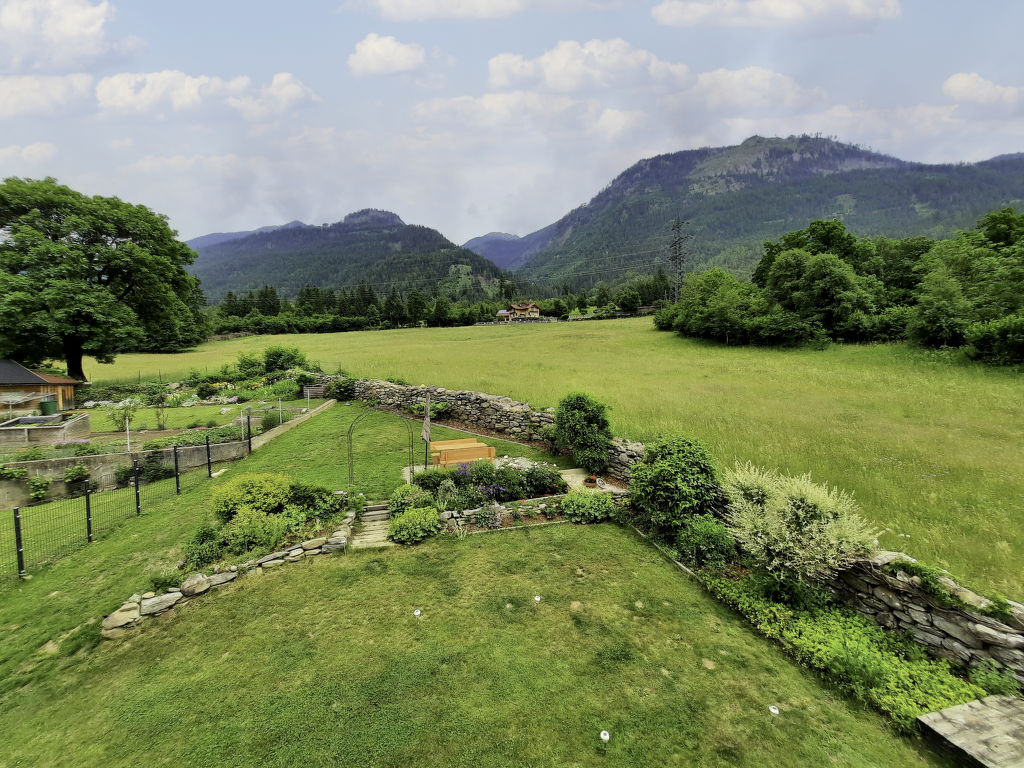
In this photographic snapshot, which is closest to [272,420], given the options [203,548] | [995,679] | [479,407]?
[479,407]

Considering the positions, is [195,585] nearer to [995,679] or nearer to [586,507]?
[586,507]

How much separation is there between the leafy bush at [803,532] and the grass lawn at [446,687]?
1422 millimetres

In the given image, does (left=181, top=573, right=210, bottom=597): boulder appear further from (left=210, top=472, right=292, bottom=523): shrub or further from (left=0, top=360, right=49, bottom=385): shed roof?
(left=0, top=360, right=49, bottom=385): shed roof

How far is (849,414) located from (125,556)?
77.5 feet

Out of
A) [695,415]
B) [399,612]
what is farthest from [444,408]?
[399,612]

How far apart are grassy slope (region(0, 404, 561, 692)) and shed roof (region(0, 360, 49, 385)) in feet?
55.3

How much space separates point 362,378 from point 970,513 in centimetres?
2748

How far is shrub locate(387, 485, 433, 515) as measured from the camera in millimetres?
10859

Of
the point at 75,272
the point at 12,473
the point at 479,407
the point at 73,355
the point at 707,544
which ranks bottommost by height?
the point at 707,544

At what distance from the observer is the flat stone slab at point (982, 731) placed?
14.4 ft

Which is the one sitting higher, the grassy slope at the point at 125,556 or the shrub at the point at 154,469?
the shrub at the point at 154,469

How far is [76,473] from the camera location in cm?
1284

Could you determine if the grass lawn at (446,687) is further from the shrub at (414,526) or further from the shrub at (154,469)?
the shrub at (154,469)

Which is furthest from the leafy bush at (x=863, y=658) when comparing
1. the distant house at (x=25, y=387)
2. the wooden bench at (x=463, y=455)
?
the distant house at (x=25, y=387)
